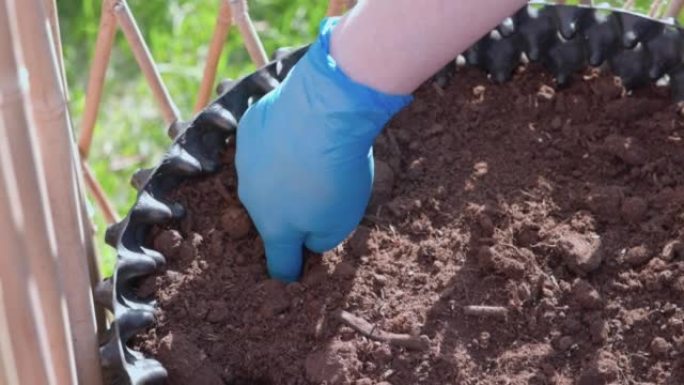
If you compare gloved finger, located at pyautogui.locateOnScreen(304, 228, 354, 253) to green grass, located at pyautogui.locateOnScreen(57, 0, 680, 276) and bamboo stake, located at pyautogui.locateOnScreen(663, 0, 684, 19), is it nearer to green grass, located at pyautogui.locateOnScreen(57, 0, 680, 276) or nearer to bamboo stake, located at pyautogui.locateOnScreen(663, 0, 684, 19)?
bamboo stake, located at pyautogui.locateOnScreen(663, 0, 684, 19)

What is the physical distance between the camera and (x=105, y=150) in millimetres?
2076

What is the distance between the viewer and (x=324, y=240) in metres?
1.05

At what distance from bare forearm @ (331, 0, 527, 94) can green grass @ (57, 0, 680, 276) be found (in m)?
1.13

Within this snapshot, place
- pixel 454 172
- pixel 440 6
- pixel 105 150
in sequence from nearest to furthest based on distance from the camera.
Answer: pixel 440 6, pixel 454 172, pixel 105 150

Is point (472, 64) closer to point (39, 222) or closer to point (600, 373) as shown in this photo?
point (600, 373)

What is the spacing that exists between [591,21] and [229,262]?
46 centimetres

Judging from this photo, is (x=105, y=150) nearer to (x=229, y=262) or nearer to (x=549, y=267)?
(x=229, y=262)

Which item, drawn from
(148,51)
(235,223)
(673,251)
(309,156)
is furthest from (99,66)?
(673,251)

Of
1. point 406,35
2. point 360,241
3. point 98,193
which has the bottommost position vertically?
point 98,193

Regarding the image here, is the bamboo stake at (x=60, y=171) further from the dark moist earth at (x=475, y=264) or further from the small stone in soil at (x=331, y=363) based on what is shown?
the small stone in soil at (x=331, y=363)

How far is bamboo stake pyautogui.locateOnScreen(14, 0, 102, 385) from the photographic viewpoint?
32.1 inches

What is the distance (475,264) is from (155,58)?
124cm

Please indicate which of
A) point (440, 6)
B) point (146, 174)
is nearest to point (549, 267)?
point (440, 6)

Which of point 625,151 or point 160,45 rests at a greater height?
point 625,151
